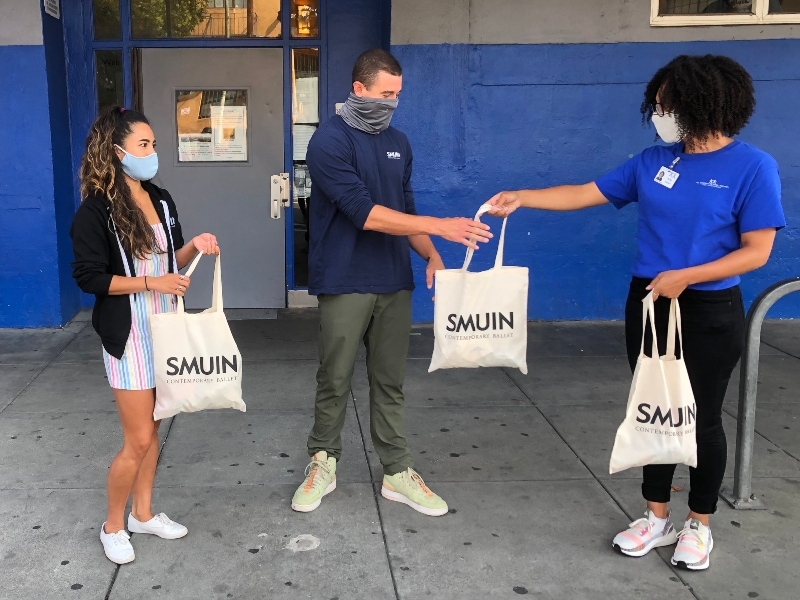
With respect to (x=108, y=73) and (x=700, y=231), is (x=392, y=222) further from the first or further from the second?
(x=108, y=73)

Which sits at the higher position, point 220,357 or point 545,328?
point 220,357

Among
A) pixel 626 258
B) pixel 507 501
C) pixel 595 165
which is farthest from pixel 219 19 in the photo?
pixel 507 501

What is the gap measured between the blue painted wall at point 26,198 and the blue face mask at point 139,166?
160 inches

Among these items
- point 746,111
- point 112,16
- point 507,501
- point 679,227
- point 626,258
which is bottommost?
point 507,501

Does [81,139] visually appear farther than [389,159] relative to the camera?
Yes

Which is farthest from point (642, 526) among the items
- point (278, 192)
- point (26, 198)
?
point (26, 198)

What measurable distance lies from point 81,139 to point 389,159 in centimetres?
458

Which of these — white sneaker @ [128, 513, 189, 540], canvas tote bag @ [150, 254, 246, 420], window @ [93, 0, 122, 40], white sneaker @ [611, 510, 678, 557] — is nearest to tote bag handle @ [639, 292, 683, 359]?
white sneaker @ [611, 510, 678, 557]

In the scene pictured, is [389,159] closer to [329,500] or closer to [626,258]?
[329,500]

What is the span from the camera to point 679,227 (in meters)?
3.11

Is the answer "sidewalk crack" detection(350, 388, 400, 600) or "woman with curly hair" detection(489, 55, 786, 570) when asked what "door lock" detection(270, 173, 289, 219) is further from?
"woman with curly hair" detection(489, 55, 786, 570)

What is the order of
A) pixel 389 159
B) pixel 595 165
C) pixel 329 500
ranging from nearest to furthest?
pixel 389 159 < pixel 329 500 < pixel 595 165

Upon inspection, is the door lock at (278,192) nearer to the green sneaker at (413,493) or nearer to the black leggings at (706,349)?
the green sneaker at (413,493)

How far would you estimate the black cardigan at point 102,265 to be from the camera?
3.03 metres
